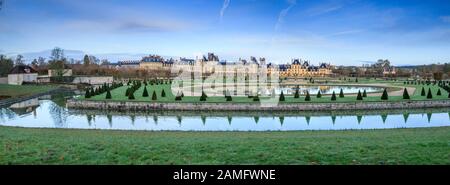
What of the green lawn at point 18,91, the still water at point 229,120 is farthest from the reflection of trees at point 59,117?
the green lawn at point 18,91

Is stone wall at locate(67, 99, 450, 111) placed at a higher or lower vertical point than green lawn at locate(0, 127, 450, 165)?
lower

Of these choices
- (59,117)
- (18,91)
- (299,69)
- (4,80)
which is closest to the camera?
(59,117)

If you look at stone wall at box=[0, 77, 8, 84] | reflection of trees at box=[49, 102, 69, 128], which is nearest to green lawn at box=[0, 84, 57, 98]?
reflection of trees at box=[49, 102, 69, 128]

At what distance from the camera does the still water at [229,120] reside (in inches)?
677

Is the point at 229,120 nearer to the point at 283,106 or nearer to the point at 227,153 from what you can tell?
the point at 283,106

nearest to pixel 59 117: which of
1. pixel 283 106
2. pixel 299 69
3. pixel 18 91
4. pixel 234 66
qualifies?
pixel 283 106

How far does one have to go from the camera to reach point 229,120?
19422 mm

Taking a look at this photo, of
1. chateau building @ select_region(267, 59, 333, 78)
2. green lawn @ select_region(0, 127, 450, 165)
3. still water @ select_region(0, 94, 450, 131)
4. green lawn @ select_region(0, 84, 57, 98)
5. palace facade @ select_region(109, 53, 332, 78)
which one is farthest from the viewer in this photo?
chateau building @ select_region(267, 59, 333, 78)

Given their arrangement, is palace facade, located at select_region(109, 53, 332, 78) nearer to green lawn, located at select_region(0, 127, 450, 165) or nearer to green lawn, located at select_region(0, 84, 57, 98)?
green lawn, located at select_region(0, 84, 57, 98)

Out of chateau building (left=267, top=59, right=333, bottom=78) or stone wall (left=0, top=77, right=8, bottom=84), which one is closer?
stone wall (left=0, top=77, right=8, bottom=84)

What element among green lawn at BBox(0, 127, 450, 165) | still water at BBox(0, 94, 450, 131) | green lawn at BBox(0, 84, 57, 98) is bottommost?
still water at BBox(0, 94, 450, 131)

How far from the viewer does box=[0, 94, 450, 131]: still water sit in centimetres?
1720

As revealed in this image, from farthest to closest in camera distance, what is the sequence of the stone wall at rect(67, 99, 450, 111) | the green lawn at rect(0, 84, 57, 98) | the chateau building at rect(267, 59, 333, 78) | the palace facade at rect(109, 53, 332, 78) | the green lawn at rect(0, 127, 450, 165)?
the chateau building at rect(267, 59, 333, 78) → the palace facade at rect(109, 53, 332, 78) → the green lawn at rect(0, 84, 57, 98) → the stone wall at rect(67, 99, 450, 111) → the green lawn at rect(0, 127, 450, 165)
